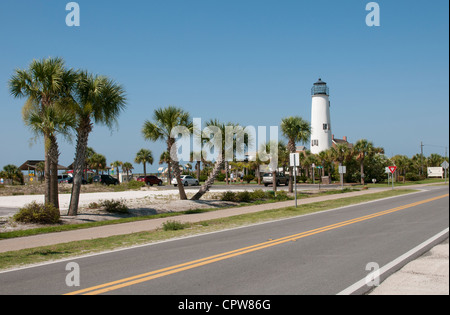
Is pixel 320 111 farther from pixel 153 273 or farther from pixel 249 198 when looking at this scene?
pixel 153 273

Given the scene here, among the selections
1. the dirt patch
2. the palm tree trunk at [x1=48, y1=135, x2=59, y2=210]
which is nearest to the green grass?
the dirt patch

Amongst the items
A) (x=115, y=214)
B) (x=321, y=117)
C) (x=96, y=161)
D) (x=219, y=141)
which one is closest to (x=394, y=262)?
(x=115, y=214)

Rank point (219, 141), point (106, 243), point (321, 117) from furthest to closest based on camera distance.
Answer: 1. point (321, 117)
2. point (219, 141)
3. point (106, 243)

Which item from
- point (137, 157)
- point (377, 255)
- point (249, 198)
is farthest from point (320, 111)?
point (377, 255)

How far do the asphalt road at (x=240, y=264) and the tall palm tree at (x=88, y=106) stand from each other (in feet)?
31.6

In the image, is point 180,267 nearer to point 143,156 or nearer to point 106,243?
point 106,243

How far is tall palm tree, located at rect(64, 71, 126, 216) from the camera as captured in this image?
1911 cm

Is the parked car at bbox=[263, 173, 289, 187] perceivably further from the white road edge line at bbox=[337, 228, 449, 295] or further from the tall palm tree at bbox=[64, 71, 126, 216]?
the white road edge line at bbox=[337, 228, 449, 295]

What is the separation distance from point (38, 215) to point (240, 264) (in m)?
11.3

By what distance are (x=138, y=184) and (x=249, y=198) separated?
71.2ft

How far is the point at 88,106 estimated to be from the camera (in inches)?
752

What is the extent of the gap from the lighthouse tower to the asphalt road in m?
60.9

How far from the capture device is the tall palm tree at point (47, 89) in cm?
1764
